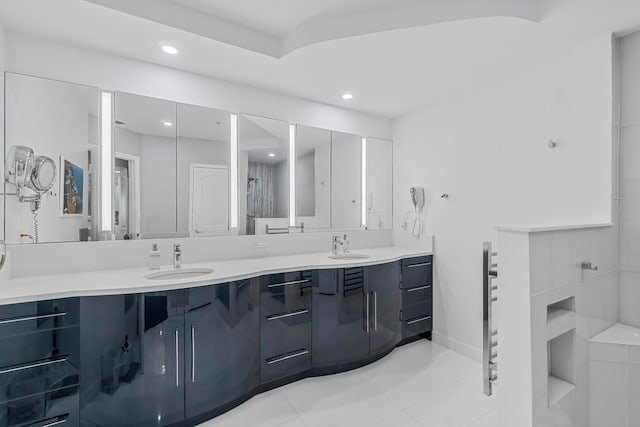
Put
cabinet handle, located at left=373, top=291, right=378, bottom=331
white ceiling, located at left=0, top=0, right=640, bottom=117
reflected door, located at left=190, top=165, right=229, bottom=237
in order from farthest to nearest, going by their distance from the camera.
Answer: cabinet handle, located at left=373, top=291, right=378, bottom=331
reflected door, located at left=190, top=165, right=229, bottom=237
white ceiling, located at left=0, top=0, right=640, bottom=117

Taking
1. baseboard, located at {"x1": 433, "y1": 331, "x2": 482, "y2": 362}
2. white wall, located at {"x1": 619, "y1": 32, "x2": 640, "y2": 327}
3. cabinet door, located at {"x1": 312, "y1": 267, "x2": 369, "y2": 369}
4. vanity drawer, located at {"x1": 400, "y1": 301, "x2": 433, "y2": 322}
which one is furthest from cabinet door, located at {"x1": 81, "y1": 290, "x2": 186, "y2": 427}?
white wall, located at {"x1": 619, "y1": 32, "x2": 640, "y2": 327}

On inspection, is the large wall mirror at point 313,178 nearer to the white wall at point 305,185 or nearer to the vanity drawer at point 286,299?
the white wall at point 305,185

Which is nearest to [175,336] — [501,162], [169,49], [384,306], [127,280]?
[127,280]

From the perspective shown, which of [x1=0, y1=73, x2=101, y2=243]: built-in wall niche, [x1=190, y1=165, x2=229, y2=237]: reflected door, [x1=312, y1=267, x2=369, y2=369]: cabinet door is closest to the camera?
[x1=0, y1=73, x2=101, y2=243]: built-in wall niche

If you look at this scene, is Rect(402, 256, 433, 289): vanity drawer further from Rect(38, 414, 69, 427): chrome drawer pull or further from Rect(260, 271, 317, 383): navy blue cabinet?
Rect(38, 414, 69, 427): chrome drawer pull

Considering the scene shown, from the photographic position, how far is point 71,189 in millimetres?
2033

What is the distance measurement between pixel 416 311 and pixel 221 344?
6.34 feet

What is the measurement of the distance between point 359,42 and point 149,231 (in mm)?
2051

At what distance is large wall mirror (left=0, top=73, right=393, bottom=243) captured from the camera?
6.30 feet

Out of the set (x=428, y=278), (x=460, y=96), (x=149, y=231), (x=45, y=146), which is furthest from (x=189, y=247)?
(x=460, y=96)

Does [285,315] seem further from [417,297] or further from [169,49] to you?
[169,49]

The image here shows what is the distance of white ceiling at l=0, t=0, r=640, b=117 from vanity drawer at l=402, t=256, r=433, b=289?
66.1 inches

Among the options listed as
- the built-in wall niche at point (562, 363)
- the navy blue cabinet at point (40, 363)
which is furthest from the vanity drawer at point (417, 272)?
the navy blue cabinet at point (40, 363)

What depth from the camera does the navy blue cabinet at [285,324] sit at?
2113 millimetres
